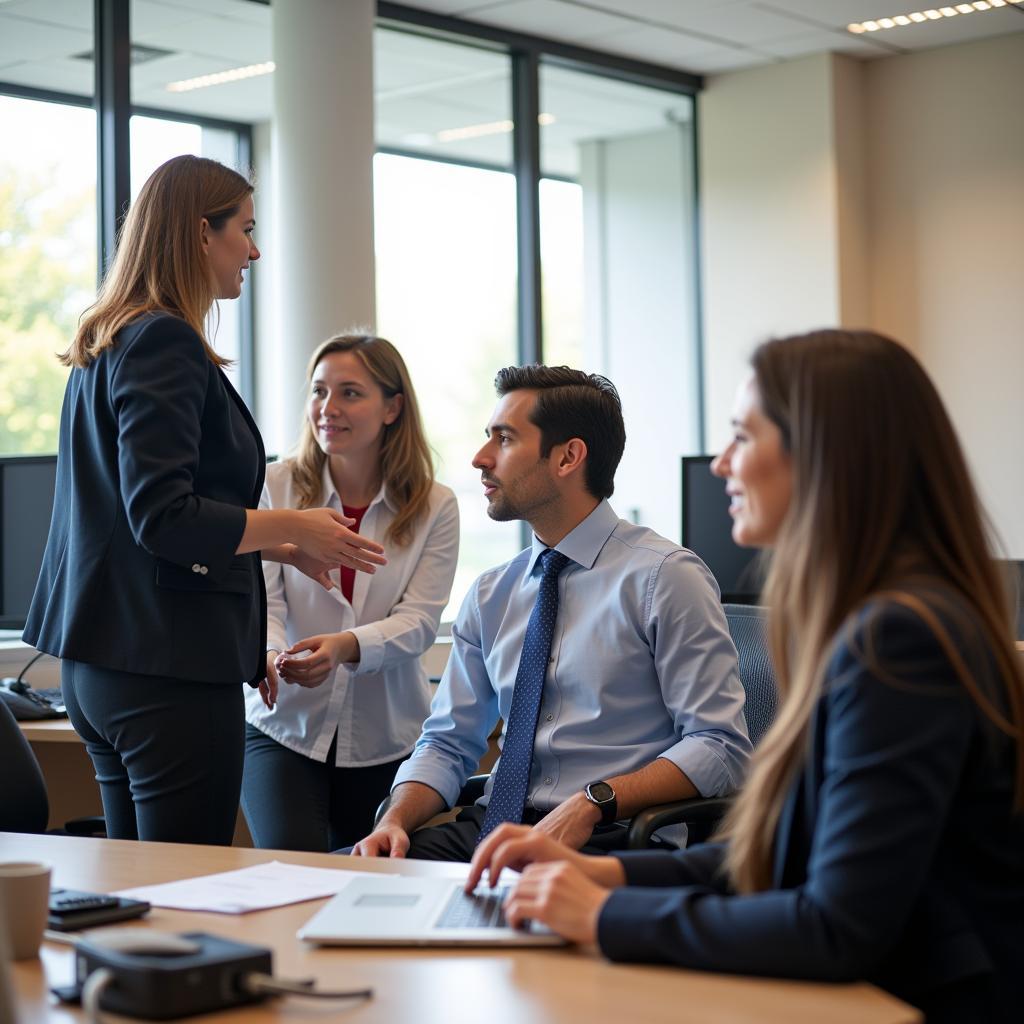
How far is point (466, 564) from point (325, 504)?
9.20ft

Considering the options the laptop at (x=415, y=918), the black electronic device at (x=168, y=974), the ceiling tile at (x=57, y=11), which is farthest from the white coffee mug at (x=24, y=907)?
the ceiling tile at (x=57, y=11)

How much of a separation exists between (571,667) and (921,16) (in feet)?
13.1

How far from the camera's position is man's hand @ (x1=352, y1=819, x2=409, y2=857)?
2.09 meters

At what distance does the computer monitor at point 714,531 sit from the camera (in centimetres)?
399

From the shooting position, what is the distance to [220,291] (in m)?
2.24

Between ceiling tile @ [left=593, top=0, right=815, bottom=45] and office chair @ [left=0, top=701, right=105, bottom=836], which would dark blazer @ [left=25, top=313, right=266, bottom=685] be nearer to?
office chair @ [left=0, top=701, right=105, bottom=836]

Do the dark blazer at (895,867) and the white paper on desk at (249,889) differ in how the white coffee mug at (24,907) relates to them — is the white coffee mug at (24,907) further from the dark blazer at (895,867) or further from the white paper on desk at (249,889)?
the dark blazer at (895,867)

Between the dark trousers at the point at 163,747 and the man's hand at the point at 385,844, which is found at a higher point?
the dark trousers at the point at 163,747

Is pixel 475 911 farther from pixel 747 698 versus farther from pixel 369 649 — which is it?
pixel 369 649

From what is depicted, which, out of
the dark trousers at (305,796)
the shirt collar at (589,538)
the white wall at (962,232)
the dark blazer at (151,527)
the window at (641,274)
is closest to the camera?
the dark blazer at (151,527)

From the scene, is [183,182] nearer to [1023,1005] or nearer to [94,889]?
[94,889]

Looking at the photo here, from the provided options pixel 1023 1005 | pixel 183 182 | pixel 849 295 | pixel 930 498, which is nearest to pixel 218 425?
pixel 183 182

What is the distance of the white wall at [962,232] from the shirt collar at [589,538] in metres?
3.68

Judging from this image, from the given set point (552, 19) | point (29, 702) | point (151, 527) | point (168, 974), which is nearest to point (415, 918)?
point (168, 974)
